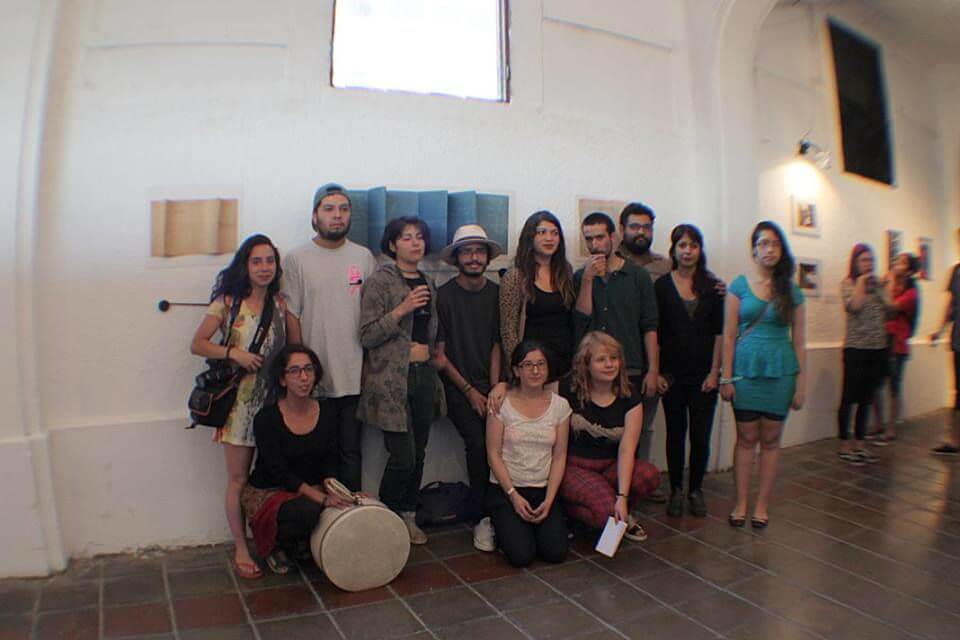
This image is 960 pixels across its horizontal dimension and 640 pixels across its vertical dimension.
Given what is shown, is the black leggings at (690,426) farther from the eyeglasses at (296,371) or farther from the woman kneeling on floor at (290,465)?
the eyeglasses at (296,371)

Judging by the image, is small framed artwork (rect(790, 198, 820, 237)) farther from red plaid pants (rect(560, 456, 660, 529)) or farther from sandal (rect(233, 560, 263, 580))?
sandal (rect(233, 560, 263, 580))

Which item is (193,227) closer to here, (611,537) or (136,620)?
(136,620)

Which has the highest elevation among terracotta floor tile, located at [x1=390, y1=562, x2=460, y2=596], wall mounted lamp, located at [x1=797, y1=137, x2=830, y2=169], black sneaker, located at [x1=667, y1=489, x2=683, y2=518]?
wall mounted lamp, located at [x1=797, y1=137, x2=830, y2=169]

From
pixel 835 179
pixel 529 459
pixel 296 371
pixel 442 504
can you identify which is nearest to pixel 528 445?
pixel 529 459

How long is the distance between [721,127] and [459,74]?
81.7 inches

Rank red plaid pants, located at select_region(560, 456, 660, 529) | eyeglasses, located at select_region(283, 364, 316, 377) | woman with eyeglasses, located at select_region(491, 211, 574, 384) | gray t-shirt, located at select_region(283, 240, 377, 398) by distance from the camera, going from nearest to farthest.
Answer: eyeglasses, located at select_region(283, 364, 316, 377) < red plaid pants, located at select_region(560, 456, 660, 529) < gray t-shirt, located at select_region(283, 240, 377, 398) < woman with eyeglasses, located at select_region(491, 211, 574, 384)

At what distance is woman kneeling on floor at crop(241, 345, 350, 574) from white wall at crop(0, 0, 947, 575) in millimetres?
572

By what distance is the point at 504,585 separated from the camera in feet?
9.79

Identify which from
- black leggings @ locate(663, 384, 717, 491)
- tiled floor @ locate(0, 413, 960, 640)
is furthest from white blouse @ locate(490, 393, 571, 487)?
black leggings @ locate(663, 384, 717, 491)

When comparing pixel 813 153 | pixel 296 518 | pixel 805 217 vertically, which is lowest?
pixel 296 518

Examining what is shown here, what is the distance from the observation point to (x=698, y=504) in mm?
3865

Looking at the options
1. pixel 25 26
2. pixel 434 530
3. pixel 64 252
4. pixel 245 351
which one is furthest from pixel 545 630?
pixel 25 26

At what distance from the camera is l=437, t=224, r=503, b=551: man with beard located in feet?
11.7

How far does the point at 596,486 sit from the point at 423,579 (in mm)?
1029
